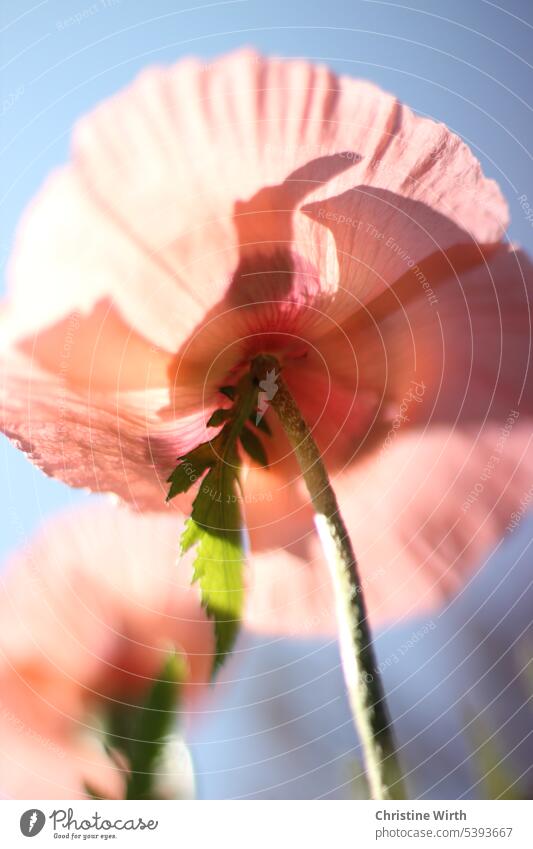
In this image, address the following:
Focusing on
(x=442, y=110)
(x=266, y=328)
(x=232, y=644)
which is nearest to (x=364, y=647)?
(x=232, y=644)

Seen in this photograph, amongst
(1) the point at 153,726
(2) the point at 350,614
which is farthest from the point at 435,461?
(1) the point at 153,726

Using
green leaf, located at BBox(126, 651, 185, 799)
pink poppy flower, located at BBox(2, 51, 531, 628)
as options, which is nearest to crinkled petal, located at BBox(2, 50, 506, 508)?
pink poppy flower, located at BBox(2, 51, 531, 628)

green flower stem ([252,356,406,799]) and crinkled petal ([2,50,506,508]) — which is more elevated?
crinkled petal ([2,50,506,508])

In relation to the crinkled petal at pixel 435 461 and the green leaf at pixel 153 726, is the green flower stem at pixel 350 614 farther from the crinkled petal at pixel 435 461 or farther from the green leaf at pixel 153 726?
the green leaf at pixel 153 726

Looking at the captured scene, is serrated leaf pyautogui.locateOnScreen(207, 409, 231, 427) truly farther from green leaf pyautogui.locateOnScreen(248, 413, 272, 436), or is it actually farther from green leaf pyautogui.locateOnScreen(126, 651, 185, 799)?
green leaf pyautogui.locateOnScreen(126, 651, 185, 799)

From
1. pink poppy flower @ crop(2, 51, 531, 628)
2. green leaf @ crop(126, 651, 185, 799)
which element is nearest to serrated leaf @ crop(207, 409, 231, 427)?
pink poppy flower @ crop(2, 51, 531, 628)

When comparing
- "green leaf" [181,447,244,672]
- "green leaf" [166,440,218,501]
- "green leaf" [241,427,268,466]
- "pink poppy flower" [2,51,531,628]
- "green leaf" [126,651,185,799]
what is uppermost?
"pink poppy flower" [2,51,531,628]
